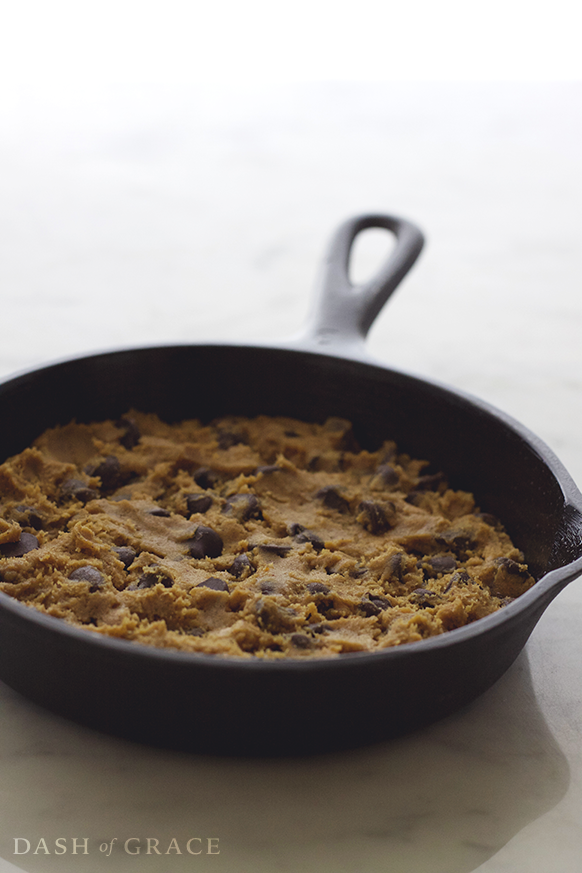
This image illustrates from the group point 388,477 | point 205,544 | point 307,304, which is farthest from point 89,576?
point 307,304

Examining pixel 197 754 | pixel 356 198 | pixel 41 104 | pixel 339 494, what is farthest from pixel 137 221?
pixel 197 754

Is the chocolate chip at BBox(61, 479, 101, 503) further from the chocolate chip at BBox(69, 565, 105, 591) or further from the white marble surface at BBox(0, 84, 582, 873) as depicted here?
the white marble surface at BBox(0, 84, 582, 873)

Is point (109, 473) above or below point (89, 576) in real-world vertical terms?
above

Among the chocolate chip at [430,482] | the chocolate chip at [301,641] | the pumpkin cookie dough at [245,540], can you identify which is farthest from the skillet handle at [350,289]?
the chocolate chip at [301,641]

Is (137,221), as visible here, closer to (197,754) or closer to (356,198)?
(356,198)

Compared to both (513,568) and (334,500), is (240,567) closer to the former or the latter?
(334,500)

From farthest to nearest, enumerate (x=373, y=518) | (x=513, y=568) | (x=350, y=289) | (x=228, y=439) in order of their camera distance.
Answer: (x=350, y=289), (x=228, y=439), (x=373, y=518), (x=513, y=568)

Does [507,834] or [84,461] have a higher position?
[84,461]

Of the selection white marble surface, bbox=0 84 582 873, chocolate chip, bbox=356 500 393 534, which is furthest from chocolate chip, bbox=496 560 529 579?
chocolate chip, bbox=356 500 393 534
